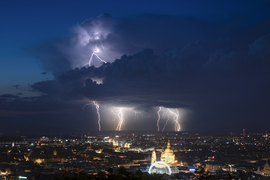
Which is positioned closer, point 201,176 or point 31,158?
point 201,176

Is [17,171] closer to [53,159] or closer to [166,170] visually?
[166,170]

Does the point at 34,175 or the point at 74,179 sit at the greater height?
the point at 74,179

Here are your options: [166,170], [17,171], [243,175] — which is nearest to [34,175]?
[17,171]

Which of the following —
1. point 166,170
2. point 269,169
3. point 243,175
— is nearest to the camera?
point 243,175

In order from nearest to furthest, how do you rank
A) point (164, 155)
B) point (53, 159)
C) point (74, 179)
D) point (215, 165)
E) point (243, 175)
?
1. point (74, 179)
2. point (243, 175)
3. point (215, 165)
4. point (164, 155)
5. point (53, 159)

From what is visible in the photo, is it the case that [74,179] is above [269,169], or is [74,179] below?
above

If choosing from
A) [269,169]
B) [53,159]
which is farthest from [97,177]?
[53,159]

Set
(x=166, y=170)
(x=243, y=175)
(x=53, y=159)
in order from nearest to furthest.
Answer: (x=243, y=175) < (x=166, y=170) < (x=53, y=159)

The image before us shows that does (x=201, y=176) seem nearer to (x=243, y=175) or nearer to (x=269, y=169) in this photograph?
(x=243, y=175)

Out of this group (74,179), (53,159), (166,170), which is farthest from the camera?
(53,159)
